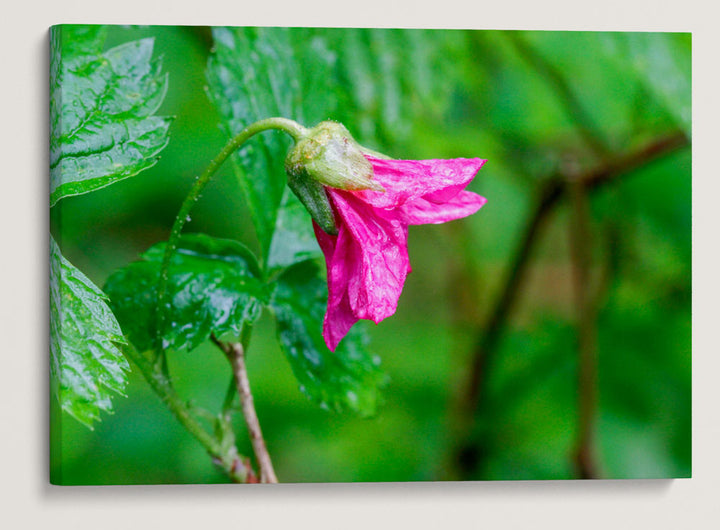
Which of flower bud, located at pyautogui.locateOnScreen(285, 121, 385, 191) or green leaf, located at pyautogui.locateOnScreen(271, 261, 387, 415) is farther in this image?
green leaf, located at pyautogui.locateOnScreen(271, 261, 387, 415)

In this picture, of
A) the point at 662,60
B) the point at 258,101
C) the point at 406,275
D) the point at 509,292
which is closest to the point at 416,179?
the point at 406,275

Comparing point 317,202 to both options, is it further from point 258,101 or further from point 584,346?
point 584,346

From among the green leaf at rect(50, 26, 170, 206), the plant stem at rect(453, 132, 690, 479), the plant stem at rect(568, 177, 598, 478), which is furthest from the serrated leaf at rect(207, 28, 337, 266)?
the plant stem at rect(568, 177, 598, 478)

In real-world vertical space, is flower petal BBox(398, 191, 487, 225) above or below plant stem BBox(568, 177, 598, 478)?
above

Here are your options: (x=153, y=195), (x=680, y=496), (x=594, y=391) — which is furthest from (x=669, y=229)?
(x=153, y=195)

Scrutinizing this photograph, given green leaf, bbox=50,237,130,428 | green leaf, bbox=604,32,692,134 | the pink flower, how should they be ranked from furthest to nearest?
1. green leaf, bbox=604,32,692,134
2. green leaf, bbox=50,237,130,428
3. the pink flower

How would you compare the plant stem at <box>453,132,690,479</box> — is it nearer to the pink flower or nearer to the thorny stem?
the thorny stem
